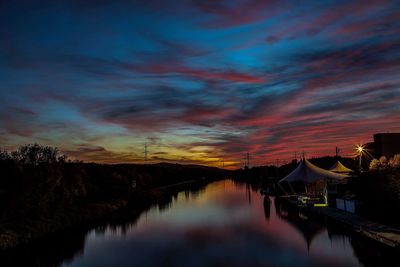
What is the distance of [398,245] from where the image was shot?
18531 mm

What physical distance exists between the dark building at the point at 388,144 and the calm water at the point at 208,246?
30.1 metres

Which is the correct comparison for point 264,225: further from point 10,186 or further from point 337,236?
point 10,186

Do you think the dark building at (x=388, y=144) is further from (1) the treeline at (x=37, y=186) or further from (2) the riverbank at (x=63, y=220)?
(1) the treeline at (x=37, y=186)

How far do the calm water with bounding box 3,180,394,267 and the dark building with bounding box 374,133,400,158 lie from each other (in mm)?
30055

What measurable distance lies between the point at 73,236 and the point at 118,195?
29.5m

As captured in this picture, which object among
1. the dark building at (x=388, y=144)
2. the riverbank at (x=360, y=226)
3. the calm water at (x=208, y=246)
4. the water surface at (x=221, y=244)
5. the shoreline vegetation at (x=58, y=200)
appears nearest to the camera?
Result: the riverbank at (x=360, y=226)

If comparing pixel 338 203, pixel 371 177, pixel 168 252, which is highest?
pixel 371 177

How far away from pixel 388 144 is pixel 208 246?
1763 inches

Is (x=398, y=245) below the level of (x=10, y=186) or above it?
below

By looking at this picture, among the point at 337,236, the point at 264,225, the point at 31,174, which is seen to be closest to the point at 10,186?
the point at 31,174

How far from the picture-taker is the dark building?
60.1 metres

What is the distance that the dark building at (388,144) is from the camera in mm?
60062

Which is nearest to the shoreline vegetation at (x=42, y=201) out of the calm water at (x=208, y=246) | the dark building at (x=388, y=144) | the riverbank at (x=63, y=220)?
the riverbank at (x=63, y=220)

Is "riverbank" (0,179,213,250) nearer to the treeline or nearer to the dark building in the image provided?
the treeline
